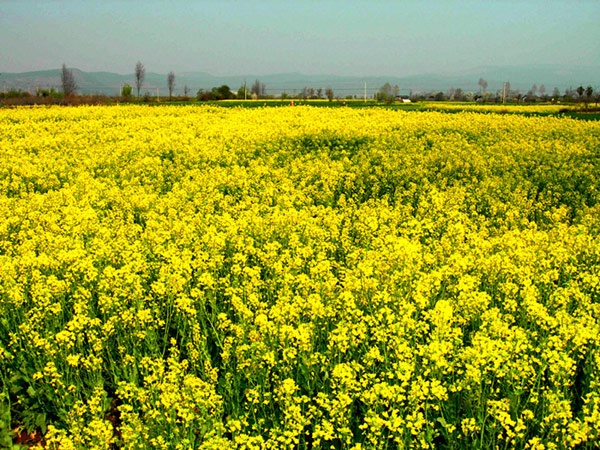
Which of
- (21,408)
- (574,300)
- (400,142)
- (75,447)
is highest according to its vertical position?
(400,142)

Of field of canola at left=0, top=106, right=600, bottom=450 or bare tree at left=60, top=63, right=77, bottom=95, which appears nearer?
field of canola at left=0, top=106, right=600, bottom=450

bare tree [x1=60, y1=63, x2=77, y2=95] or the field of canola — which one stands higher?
bare tree [x1=60, y1=63, x2=77, y2=95]

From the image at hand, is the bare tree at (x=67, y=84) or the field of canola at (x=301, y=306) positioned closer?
the field of canola at (x=301, y=306)

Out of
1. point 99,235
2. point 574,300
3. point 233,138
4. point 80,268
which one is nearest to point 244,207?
point 99,235

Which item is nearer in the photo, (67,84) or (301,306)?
(301,306)

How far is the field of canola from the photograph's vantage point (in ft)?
13.7

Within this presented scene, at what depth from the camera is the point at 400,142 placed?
18344 mm

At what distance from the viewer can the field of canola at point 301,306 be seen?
4180 millimetres

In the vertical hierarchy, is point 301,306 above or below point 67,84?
below

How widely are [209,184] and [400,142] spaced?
28.7ft

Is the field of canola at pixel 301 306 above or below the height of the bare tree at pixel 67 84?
below

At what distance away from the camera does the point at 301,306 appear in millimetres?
5523

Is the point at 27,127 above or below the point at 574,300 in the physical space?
A: above

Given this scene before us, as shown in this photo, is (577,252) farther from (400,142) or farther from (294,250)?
(400,142)
